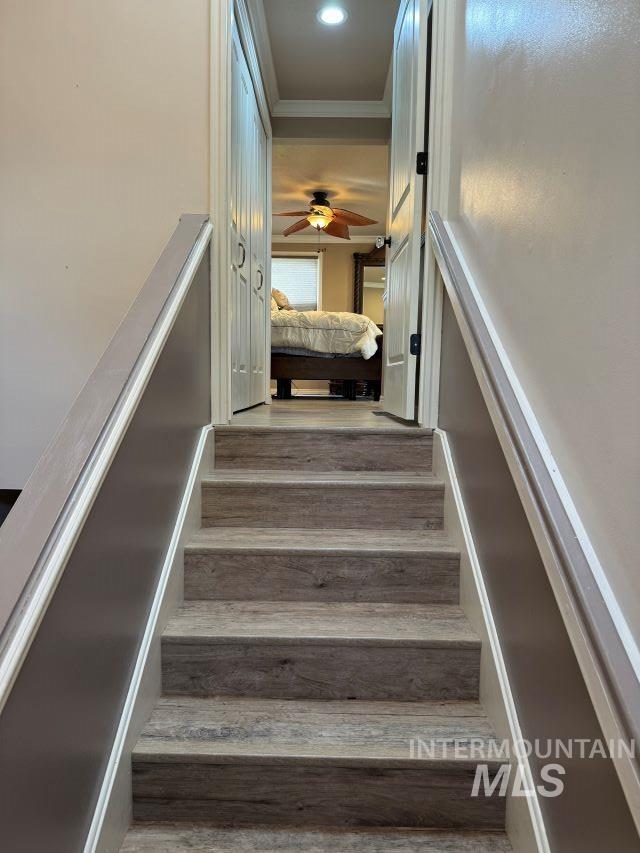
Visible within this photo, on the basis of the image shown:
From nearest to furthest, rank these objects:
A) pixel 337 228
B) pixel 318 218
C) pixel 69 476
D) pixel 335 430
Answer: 1. pixel 69 476
2. pixel 335 430
3. pixel 318 218
4. pixel 337 228

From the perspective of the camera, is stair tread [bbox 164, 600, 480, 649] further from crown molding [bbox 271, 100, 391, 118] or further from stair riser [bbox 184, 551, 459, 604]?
crown molding [bbox 271, 100, 391, 118]

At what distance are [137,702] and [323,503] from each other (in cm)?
82

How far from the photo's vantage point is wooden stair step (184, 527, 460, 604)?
1.60 metres

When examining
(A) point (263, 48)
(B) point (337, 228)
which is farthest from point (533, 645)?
(B) point (337, 228)

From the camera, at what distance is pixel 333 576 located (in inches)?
63.2

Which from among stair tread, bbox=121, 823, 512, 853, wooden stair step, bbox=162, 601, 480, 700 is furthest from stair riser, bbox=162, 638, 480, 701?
stair tread, bbox=121, 823, 512, 853

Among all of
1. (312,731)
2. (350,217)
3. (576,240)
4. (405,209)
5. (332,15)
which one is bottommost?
(312,731)

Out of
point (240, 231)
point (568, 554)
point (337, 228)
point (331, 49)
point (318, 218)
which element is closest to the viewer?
point (568, 554)

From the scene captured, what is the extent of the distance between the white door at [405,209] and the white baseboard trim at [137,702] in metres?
1.11

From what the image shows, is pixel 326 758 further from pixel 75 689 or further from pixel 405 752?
pixel 75 689

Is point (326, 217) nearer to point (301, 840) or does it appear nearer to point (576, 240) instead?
point (576, 240)

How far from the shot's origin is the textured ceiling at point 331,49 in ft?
10.0

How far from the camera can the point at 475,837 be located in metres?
1.14

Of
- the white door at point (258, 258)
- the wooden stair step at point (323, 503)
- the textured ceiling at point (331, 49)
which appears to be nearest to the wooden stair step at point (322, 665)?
the wooden stair step at point (323, 503)
